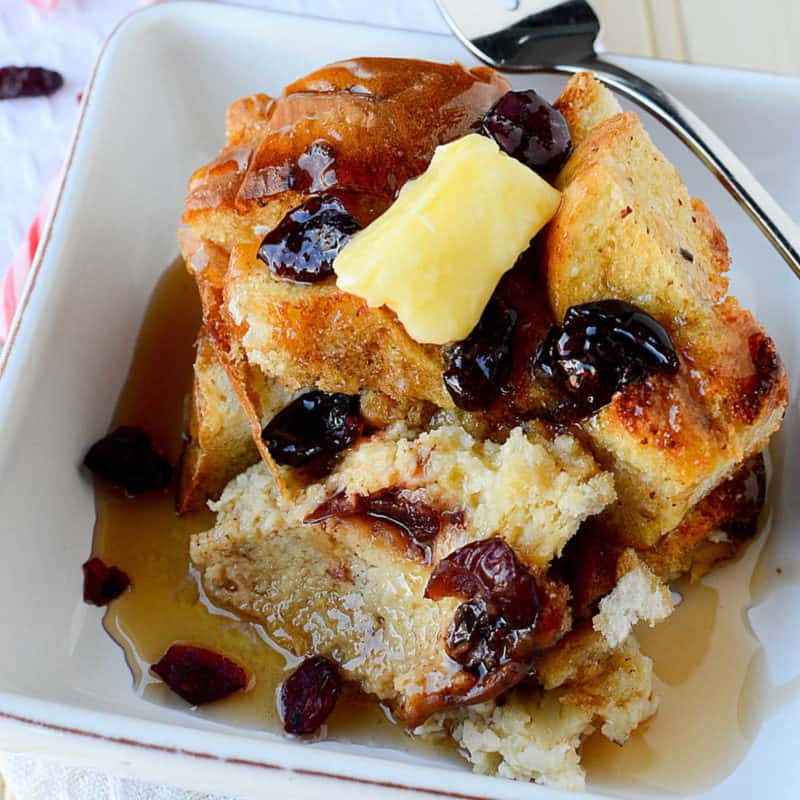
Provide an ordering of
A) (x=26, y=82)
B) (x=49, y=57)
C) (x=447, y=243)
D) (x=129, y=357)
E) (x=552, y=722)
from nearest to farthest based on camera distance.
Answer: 1. (x=447, y=243)
2. (x=552, y=722)
3. (x=129, y=357)
4. (x=26, y=82)
5. (x=49, y=57)

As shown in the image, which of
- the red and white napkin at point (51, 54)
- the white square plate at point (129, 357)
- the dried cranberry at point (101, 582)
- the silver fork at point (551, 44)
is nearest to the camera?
the white square plate at point (129, 357)

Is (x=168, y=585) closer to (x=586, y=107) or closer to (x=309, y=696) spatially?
(x=309, y=696)

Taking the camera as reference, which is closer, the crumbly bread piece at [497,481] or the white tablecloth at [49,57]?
the crumbly bread piece at [497,481]

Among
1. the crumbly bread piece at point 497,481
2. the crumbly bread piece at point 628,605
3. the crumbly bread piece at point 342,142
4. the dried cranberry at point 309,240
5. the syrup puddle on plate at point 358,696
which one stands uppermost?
the crumbly bread piece at point 342,142

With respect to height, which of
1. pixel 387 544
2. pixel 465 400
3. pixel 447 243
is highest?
pixel 447 243

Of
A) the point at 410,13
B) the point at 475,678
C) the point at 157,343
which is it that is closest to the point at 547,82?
the point at 410,13

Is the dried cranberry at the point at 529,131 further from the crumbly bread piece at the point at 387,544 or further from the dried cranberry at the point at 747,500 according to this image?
the dried cranberry at the point at 747,500

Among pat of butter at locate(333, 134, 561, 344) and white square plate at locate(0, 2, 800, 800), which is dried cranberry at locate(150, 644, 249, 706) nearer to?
white square plate at locate(0, 2, 800, 800)

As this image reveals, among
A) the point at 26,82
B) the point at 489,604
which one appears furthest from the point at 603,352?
the point at 26,82

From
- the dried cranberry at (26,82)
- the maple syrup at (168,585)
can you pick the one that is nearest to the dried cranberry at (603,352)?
the maple syrup at (168,585)
